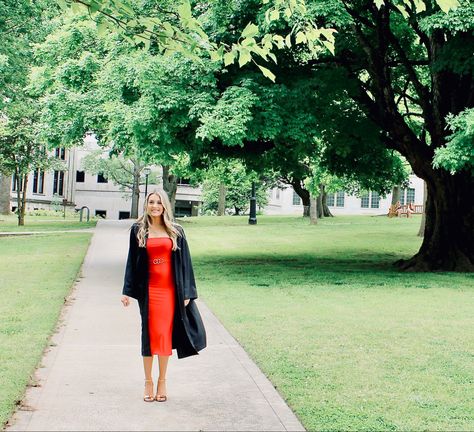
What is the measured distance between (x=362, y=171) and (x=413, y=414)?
57.4ft

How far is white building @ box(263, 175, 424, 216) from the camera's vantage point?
234 ft

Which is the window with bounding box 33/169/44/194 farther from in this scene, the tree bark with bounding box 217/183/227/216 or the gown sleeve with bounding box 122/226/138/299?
the gown sleeve with bounding box 122/226/138/299

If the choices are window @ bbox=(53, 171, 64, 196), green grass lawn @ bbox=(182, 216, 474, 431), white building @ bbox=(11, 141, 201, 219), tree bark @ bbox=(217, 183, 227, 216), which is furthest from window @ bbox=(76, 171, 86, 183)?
green grass lawn @ bbox=(182, 216, 474, 431)

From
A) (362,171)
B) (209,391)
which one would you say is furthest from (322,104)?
(209,391)

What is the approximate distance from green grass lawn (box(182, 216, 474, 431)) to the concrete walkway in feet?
1.00

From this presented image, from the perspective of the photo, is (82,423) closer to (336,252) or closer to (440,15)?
(440,15)

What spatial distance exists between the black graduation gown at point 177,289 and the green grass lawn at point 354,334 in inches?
42.0

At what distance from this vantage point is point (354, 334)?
1022 cm

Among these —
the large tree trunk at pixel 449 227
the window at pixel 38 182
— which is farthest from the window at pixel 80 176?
the large tree trunk at pixel 449 227

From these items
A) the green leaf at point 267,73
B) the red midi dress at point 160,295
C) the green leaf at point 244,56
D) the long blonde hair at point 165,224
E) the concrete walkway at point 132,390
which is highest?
the green leaf at point 244,56

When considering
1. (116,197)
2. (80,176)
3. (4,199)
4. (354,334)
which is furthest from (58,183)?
(354,334)

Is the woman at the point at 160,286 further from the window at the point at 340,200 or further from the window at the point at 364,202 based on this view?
the window at the point at 340,200

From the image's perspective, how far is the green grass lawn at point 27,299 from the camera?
7402 millimetres

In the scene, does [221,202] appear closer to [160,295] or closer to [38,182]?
[38,182]
